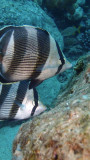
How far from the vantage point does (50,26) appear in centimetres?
634

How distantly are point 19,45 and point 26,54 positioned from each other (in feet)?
0.31

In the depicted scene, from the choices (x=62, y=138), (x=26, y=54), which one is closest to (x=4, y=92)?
(x=26, y=54)

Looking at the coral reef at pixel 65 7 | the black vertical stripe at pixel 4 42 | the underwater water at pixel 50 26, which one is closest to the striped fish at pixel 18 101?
the underwater water at pixel 50 26

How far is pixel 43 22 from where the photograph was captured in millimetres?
5875

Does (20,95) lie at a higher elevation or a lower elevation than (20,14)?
lower

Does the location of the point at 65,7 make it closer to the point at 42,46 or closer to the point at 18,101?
the point at 18,101

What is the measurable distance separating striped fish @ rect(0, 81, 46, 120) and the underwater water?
56 centimetres

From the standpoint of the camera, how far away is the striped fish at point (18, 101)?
6.33 ft

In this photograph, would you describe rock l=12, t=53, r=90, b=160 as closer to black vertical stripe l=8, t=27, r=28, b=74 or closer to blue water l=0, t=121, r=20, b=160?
black vertical stripe l=8, t=27, r=28, b=74

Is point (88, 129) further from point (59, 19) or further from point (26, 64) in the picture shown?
point (59, 19)

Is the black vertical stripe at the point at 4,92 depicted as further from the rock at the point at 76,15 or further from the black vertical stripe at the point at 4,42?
the rock at the point at 76,15

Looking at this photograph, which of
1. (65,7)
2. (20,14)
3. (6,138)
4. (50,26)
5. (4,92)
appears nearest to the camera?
(4,92)

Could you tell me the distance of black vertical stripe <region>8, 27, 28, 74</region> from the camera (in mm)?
1203

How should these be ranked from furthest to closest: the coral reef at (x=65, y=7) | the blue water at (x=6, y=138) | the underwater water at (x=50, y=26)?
1. the coral reef at (x=65, y=7)
2. the underwater water at (x=50, y=26)
3. the blue water at (x=6, y=138)
